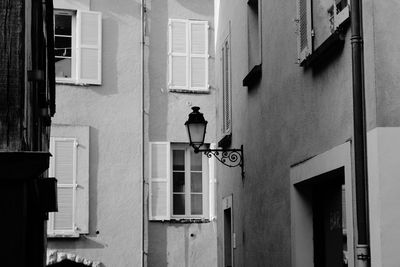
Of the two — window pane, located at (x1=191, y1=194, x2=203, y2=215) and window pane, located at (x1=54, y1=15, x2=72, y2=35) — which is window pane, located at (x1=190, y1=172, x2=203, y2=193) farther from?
window pane, located at (x1=54, y1=15, x2=72, y2=35)

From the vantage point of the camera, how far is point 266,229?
33.4 ft

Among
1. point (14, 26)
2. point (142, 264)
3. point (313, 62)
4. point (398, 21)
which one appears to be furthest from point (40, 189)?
point (142, 264)

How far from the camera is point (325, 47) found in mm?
7332

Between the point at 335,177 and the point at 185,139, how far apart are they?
11.7 metres

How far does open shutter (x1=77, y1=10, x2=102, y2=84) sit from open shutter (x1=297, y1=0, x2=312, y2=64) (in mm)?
11131

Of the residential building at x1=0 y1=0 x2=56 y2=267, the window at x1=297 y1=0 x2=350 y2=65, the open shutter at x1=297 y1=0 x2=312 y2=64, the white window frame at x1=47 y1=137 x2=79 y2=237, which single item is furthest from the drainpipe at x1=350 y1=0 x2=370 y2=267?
the white window frame at x1=47 y1=137 x2=79 y2=237

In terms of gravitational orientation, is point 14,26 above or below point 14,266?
above

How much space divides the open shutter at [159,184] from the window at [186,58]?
4.86 feet

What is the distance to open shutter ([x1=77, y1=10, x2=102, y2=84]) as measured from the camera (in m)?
19.0

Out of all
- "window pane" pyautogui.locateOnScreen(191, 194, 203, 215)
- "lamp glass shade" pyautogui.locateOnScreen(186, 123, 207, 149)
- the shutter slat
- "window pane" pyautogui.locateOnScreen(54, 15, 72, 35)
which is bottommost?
"window pane" pyautogui.locateOnScreen(191, 194, 203, 215)

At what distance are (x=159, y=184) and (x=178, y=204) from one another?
649 millimetres

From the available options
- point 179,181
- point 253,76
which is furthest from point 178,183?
point 253,76

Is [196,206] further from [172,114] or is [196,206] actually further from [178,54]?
[178,54]

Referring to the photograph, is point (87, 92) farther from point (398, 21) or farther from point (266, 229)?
point (398, 21)
